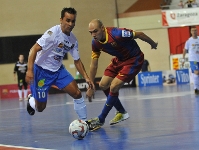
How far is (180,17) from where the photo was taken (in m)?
34.1

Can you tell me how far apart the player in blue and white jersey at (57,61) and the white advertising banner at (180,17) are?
24.6 m

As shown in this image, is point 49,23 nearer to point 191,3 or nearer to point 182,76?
point 191,3

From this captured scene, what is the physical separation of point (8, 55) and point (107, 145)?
1115 inches

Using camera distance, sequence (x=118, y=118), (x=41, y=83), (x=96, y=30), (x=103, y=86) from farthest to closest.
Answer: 1. (x=118, y=118)
2. (x=103, y=86)
3. (x=41, y=83)
4. (x=96, y=30)

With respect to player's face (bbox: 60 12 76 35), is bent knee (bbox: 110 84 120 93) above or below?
below

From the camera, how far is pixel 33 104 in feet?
36.1

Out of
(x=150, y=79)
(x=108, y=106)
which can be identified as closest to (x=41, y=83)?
(x=108, y=106)

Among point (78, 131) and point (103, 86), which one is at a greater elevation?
point (103, 86)

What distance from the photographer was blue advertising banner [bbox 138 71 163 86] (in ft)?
105

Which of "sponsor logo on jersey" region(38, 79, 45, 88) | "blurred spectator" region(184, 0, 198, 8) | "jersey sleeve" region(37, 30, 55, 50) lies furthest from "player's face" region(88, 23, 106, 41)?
"blurred spectator" region(184, 0, 198, 8)

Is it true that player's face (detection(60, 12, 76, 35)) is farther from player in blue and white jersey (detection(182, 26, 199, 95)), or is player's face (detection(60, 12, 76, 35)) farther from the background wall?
the background wall

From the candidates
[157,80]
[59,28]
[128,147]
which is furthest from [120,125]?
[157,80]

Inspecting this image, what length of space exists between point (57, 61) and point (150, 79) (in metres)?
22.7

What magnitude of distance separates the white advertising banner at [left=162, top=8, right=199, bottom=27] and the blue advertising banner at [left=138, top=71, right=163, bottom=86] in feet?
11.8
